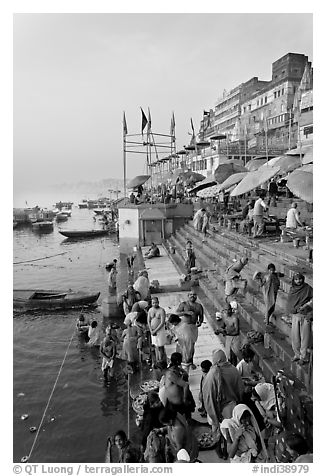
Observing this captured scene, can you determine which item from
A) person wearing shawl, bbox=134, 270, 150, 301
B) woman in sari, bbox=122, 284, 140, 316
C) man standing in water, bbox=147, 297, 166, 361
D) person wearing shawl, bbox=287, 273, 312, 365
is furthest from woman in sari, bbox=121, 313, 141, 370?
person wearing shawl, bbox=287, 273, 312, 365

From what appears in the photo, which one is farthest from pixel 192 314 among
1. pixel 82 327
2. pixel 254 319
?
pixel 82 327

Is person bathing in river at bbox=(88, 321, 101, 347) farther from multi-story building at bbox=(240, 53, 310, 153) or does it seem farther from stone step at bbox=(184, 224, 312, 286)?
multi-story building at bbox=(240, 53, 310, 153)

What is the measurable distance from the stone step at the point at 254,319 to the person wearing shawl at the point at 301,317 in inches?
7.8

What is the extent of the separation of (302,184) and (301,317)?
3192mm

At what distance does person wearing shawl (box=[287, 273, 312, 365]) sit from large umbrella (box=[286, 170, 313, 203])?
2124mm

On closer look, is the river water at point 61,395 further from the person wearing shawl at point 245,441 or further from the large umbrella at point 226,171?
the large umbrella at point 226,171

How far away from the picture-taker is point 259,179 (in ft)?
39.0

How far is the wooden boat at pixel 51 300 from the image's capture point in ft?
47.4

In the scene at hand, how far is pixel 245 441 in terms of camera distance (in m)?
3.94

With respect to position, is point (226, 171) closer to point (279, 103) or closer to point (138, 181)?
point (138, 181)

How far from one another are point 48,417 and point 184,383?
11.8 ft
